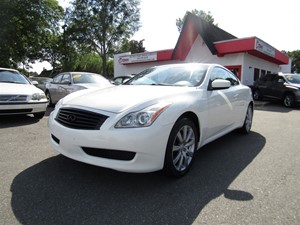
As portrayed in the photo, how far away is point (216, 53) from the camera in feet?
56.3

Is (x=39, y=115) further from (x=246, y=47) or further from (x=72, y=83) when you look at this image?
(x=246, y=47)

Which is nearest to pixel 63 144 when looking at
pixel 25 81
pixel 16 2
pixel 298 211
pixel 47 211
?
pixel 47 211

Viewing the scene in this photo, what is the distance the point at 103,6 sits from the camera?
32625mm

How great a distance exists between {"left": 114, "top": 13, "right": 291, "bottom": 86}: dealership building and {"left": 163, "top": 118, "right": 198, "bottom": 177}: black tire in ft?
43.9

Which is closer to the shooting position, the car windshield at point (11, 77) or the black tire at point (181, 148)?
the black tire at point (181, 148)

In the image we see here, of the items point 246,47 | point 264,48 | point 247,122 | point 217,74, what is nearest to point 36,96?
point 217,74

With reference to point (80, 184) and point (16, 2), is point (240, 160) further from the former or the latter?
point (16, 2)

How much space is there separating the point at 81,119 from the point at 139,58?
19625 millimetres

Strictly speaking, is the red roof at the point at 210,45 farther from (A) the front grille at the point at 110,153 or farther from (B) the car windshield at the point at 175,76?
(A) the front grille at the point at 110,153

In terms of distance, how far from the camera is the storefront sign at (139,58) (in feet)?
68.5

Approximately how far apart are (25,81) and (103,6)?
92.8 feet

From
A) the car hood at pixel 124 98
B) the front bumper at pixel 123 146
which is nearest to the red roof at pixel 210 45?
the car hood at pixel 124 98

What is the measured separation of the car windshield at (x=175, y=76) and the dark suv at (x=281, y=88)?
905cm

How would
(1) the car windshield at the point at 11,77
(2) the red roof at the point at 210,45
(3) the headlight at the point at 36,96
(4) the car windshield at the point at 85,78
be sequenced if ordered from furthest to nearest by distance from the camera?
(2) the red roof at the point at 210,45, (4) the car windshield at the point at 85,78, (1) the car windshield at the point at 11,77, (3) the headlight at the point at 36,96
